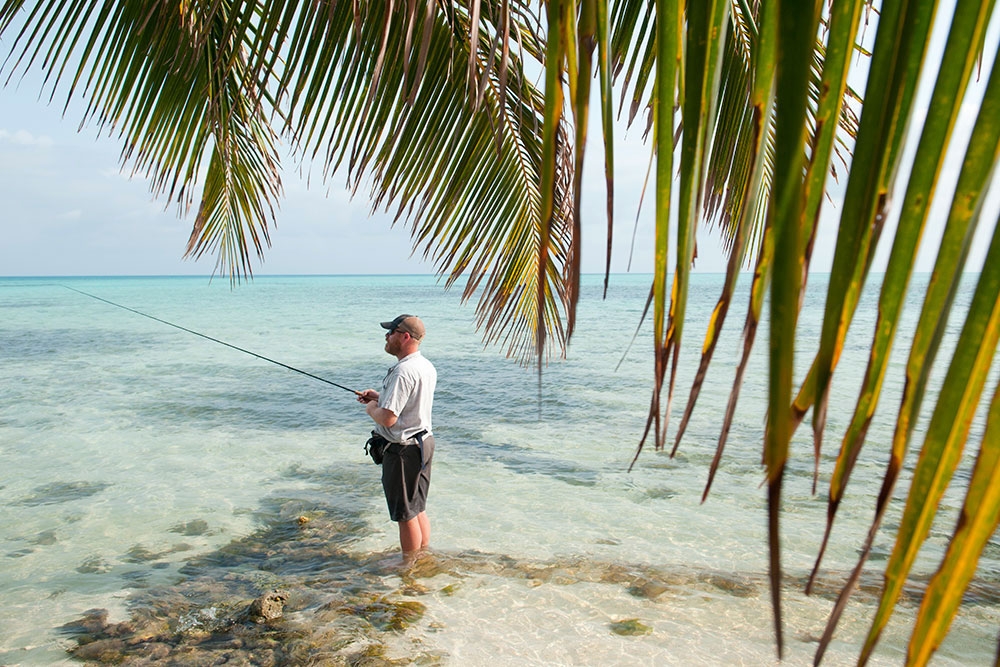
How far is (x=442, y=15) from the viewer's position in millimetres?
3629

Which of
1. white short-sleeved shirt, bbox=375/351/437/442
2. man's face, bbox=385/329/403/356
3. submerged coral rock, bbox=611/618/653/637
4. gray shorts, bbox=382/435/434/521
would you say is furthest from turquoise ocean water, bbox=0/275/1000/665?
man's face, bbox=385/329/403/356

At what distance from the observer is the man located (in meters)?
5.27

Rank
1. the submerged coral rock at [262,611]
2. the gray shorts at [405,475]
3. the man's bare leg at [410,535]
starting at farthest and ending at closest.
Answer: the man's bare leg at [410,535] → the gray shorts at [405,475] → the submerged coral rock at [262,611]

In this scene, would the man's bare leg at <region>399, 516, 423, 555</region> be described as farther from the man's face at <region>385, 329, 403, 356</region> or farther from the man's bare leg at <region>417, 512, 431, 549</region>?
the man's face at <region>385, 329, 403, 356</region>

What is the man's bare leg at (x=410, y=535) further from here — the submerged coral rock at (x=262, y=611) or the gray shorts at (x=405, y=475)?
the submerged coral rock at (x=262, y=611)

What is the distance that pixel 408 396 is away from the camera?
17.4 feet

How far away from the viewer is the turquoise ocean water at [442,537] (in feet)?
16.1

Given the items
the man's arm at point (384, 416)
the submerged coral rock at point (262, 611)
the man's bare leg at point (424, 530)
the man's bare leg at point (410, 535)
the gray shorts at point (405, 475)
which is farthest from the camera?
the man's bare leg at point (424, 530)

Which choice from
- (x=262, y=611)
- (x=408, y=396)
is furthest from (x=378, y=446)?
(x=262, y=611)

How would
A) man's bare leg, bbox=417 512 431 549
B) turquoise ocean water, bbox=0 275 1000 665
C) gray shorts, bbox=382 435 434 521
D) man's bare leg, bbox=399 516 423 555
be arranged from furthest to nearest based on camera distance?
1. man's bare leg, bbox=417 512 431 549
2. man's bare leg, bbox=399 516 423 555
3. gray shorts, bbox=382 435 434 521
4. turquoise ocean water, bbox=0 275 1000 665

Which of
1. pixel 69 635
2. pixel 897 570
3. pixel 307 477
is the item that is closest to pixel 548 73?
pixel 897 570

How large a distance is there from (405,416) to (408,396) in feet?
0.58

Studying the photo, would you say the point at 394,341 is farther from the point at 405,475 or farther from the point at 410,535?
the point at 410,535

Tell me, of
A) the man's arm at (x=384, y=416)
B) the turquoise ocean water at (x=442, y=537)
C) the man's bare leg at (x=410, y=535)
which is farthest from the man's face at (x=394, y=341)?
the turquoise ocean water at (x=442, y=537)
